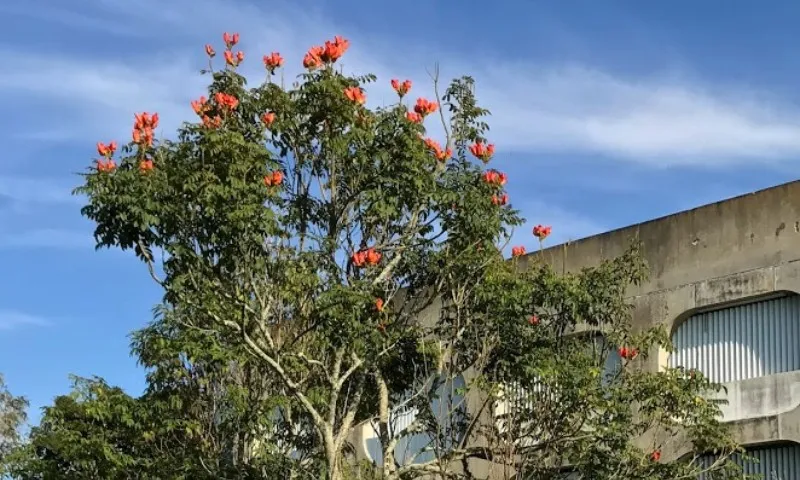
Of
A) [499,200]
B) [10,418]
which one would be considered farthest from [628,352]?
[10,418]

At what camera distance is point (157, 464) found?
16.0 m

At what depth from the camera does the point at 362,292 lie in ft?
40.4

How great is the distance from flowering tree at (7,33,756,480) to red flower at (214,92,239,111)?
0.08 ft

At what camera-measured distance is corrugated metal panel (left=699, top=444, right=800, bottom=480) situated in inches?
664

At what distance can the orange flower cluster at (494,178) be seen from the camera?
1348 centimetres

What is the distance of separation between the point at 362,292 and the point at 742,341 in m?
7.85

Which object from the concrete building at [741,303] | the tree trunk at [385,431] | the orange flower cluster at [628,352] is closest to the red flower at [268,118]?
the tree trunk at [385,431]

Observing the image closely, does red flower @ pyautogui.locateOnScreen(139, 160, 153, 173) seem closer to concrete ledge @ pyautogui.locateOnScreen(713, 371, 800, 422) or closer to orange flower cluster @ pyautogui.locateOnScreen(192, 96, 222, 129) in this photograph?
orange flower cluster @ pyautogui.locateOnScreen(192, 96, 222, 129)

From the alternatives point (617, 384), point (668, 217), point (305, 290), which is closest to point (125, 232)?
point (305, 290)

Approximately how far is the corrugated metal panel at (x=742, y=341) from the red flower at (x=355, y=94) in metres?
7.83

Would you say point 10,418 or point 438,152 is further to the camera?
point 10,418

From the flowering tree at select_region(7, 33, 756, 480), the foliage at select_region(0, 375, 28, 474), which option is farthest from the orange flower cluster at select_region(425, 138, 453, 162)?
the foliage at select_region(0, 375, 28, 474)

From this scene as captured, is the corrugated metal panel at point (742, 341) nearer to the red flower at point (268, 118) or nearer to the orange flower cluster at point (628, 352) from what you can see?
the orange flower cluster at point (628, 352)

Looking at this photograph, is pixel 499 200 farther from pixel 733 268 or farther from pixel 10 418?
pixel 10 418
